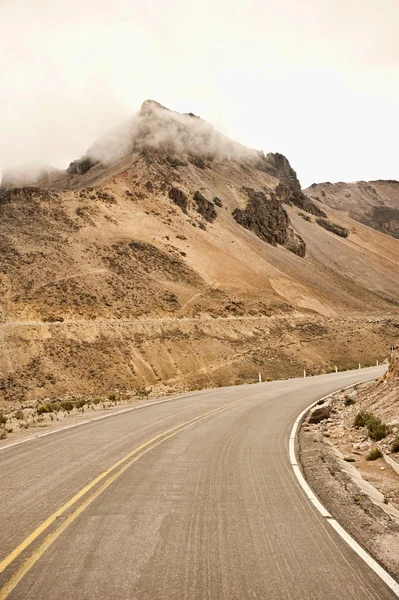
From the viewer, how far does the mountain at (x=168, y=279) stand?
39.9m

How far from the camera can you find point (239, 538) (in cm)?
575

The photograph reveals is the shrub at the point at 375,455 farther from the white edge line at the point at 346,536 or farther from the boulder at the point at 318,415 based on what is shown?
the boulder at the point at 318,415

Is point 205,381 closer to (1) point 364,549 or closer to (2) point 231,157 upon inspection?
(1) point 364,549

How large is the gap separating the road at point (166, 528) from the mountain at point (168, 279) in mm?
23992

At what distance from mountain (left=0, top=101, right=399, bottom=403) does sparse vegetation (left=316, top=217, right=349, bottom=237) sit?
3.58 m

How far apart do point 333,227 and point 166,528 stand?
120232 millimetres

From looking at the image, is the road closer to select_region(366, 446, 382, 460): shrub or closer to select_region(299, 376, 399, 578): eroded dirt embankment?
select_region(299, 376, 399, 578): eroded dirt embankment

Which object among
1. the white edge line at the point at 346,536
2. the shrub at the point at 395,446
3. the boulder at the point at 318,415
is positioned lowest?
the boulder at the point at 318,415

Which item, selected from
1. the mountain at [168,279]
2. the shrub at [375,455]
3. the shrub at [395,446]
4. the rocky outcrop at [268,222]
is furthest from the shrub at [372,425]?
the rocky outcrop at [268,222]

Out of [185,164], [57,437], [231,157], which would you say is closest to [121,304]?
[57,437]

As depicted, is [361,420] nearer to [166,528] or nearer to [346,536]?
[346,536]

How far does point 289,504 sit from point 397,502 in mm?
2256

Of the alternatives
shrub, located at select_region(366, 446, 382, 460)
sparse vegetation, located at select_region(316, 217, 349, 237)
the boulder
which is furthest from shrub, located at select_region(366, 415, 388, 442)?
sparse vegetation, located at select_region(316, 217, 349, 237)

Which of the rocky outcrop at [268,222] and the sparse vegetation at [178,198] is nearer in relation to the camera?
the sparse vegetation at [178,198]
